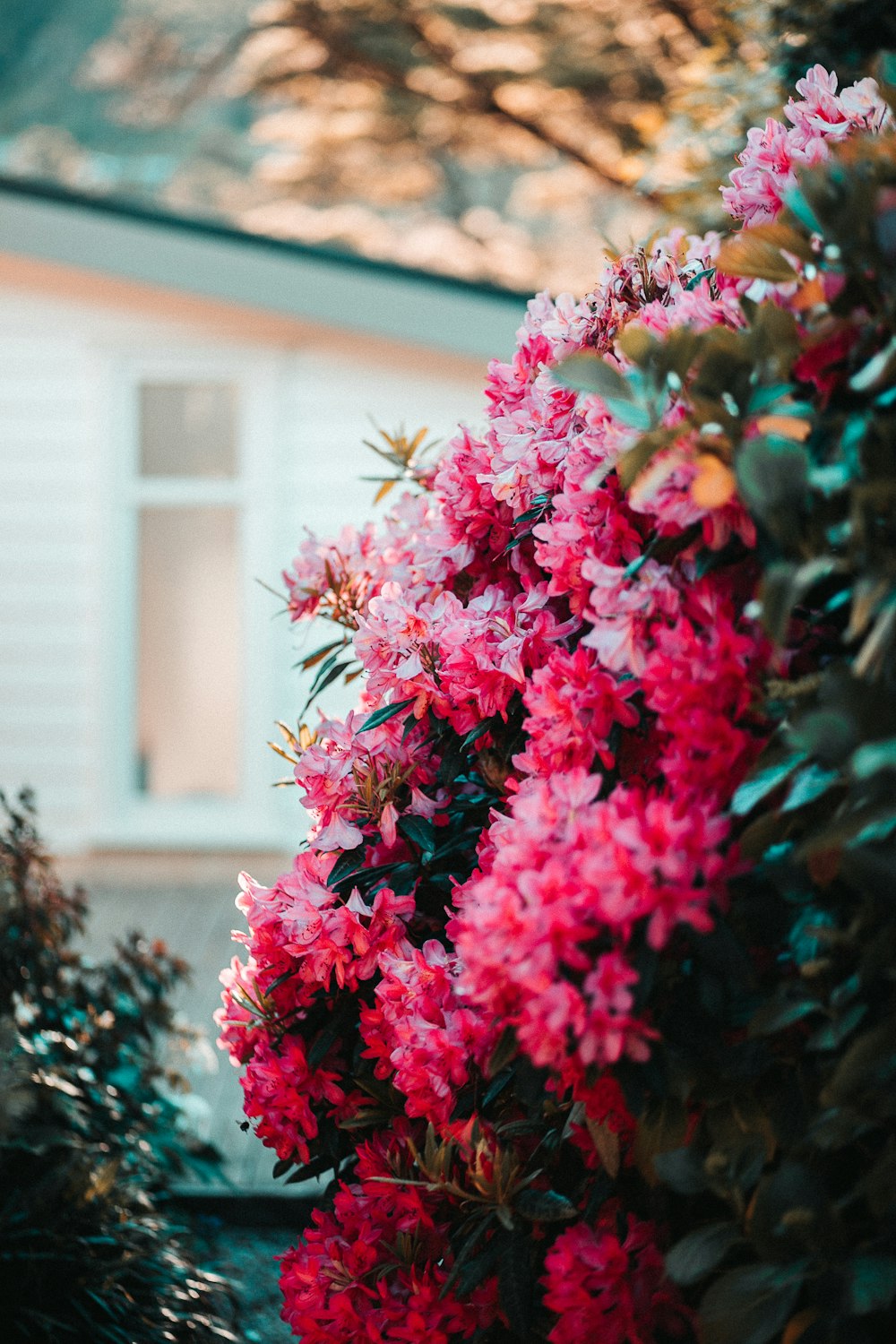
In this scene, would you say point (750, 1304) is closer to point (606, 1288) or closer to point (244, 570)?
point (606, 1288)

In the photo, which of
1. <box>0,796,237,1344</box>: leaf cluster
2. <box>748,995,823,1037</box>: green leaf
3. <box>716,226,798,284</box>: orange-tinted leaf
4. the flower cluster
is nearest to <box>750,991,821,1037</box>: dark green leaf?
<box>748,995,823,1037</box>: green leaf

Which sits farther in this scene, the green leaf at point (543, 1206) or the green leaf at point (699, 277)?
the green leaf at point (699, 277)

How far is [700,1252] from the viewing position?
1146mm

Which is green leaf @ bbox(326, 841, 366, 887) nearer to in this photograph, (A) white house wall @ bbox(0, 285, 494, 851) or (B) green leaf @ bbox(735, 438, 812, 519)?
(B) green leaf @ bbox(735, 438, 812, 519)

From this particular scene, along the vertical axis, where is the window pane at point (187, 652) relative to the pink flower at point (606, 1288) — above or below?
above

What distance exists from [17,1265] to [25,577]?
4520 mm

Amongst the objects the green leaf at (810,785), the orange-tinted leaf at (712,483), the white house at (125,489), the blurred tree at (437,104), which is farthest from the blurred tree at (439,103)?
the green leaf at (810,785)

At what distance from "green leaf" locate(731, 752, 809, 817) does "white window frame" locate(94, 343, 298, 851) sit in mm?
5007

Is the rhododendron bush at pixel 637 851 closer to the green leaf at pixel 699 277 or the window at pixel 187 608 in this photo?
the green leaf at pixel 699 277

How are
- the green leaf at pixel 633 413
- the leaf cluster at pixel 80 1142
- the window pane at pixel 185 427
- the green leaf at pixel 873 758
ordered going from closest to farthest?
the green leaf at pixel 873 758, the green leaf at pixel 633 413, the leaf cluster at pixel 80 1142, the window pane at pixel 185 427

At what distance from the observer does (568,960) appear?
1.05 metres

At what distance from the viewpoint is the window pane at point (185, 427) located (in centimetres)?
641

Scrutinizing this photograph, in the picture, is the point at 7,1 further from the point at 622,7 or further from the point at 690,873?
the point at 690,873

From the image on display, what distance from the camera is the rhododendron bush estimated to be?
3.47 ft
